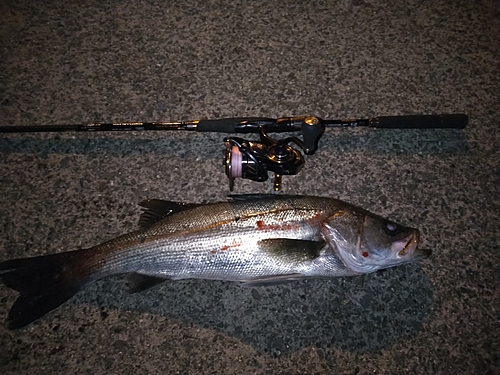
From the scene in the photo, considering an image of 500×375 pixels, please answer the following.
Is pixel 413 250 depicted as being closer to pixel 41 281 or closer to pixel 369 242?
pixel 369 242

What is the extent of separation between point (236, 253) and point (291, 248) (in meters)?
0.29

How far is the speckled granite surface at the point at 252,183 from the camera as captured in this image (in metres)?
2.21

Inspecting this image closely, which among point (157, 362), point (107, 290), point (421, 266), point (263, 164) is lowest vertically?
point (157, 362)

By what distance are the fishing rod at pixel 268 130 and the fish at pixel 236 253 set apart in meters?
0.25

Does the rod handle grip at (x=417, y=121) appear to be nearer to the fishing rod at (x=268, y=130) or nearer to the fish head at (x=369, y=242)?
the fishing rod at (x=268, y=130)

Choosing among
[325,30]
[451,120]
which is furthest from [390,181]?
[325,30]

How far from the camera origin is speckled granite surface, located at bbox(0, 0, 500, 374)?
87.0 inches

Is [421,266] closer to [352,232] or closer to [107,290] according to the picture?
[352,232]

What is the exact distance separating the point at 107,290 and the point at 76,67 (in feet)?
6.34

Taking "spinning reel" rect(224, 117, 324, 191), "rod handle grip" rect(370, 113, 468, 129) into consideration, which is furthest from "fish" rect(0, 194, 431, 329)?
"rod handle grip" rect(370, 113, 468, 129)

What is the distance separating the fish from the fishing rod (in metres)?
0.25

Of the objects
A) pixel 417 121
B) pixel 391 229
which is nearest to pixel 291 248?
pixel 391 229

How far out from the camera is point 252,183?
2672mm

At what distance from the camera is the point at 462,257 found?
2426 millimetres
